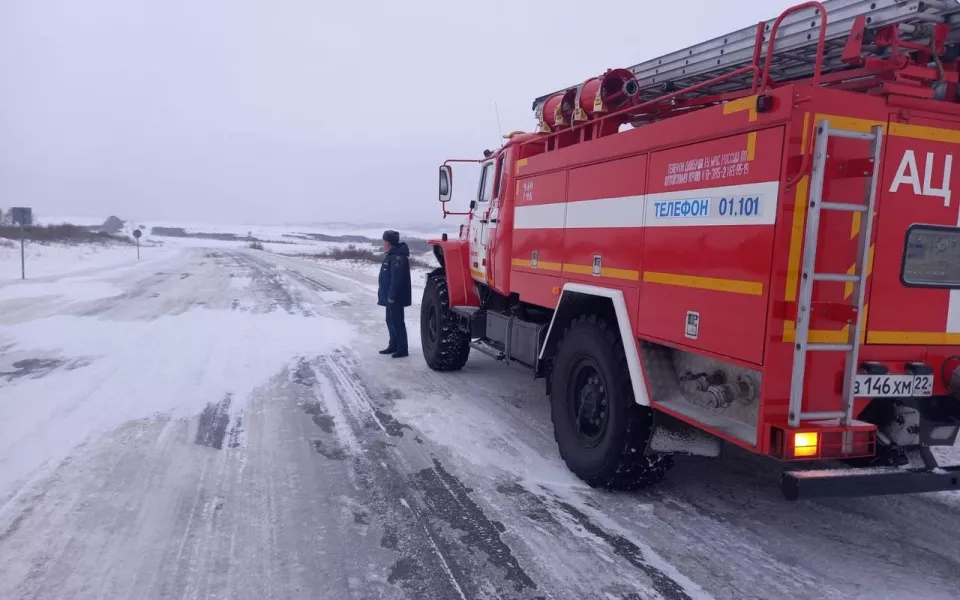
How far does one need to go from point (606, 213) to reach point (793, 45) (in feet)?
5.10

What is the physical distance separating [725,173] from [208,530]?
3634mm

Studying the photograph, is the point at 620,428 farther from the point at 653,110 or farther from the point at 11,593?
the point at 11,593

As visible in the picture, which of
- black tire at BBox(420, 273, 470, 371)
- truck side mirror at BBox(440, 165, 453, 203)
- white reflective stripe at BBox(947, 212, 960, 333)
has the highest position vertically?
truck side mirror at BBox(440, 165, 453, 203)

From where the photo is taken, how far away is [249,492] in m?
4.27

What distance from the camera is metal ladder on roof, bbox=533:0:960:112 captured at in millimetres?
3260

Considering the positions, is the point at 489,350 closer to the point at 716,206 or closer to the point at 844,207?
the point at 716,206

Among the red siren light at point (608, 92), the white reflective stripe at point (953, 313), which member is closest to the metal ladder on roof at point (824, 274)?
the white reflective stripe at point (953, 313)

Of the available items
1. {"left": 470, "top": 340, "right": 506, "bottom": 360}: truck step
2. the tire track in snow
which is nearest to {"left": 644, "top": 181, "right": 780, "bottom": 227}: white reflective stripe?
the tire track in snow

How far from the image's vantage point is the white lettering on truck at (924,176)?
3.27 meters

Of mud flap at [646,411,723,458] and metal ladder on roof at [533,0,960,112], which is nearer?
metal ladder on roof at [533,0,960,112]

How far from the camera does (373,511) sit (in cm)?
400

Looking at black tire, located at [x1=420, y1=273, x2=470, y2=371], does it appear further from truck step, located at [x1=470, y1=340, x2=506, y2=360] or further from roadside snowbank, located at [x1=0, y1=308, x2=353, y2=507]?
roadside snowbank, located at [x1=0, y1=308, x2=353, y2=507]

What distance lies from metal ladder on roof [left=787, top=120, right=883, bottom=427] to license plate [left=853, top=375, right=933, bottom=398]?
16 centimetres

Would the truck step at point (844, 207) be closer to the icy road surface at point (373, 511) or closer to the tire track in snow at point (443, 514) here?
the icy road surface at point (373, 511)
